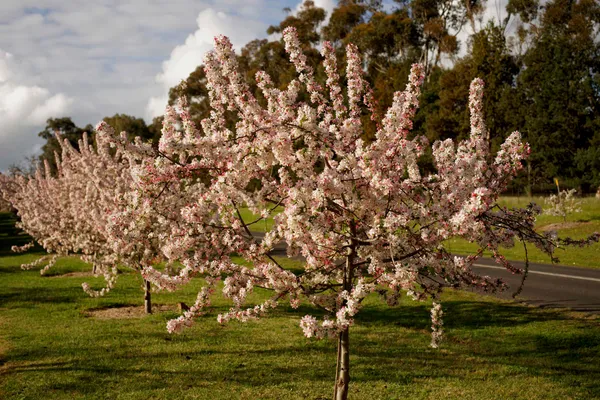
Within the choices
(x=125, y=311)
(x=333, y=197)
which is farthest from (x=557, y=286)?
(x=125, y=311)

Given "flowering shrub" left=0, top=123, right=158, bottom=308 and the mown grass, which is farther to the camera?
the mown grass

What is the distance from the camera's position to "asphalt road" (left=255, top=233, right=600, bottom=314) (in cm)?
1151

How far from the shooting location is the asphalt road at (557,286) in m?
11.5

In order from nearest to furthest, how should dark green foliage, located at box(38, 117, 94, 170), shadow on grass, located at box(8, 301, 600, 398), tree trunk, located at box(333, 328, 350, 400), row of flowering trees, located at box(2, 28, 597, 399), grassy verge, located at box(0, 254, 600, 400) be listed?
row of flowering trees, located at box(2, 28, 597, 399) < tree trunk, located at box(333, 328, 350, 400) < grassy verge, located at box(0, 254, 600, 400) < shadow on grass, located at box(8, 301, 600, 398) < dark green foliage, located at box(38, 117, 94, 170)

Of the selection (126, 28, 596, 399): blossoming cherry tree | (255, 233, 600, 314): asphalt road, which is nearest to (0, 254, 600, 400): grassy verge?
(255, 233, 600, 314): asphalt road

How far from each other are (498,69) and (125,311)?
1225 inches

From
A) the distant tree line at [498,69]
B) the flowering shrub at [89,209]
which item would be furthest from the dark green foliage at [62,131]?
the flowering shrub at [89,209]

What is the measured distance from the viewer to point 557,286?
43.3ft

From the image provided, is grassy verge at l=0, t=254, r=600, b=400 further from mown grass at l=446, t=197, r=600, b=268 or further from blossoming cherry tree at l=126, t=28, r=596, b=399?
mown grass at l=446, t=197, r=600, b=268

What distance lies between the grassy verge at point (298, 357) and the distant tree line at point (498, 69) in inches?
558

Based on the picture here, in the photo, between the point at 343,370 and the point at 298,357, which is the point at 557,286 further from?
the point at 343,370

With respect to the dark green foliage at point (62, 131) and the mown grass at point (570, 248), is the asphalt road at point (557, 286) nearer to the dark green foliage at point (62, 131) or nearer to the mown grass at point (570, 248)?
the mown grass at point (570, 248)

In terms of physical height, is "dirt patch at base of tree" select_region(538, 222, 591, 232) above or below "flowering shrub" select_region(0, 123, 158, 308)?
below

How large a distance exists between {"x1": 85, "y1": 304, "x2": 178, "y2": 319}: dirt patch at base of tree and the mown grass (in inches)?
305
